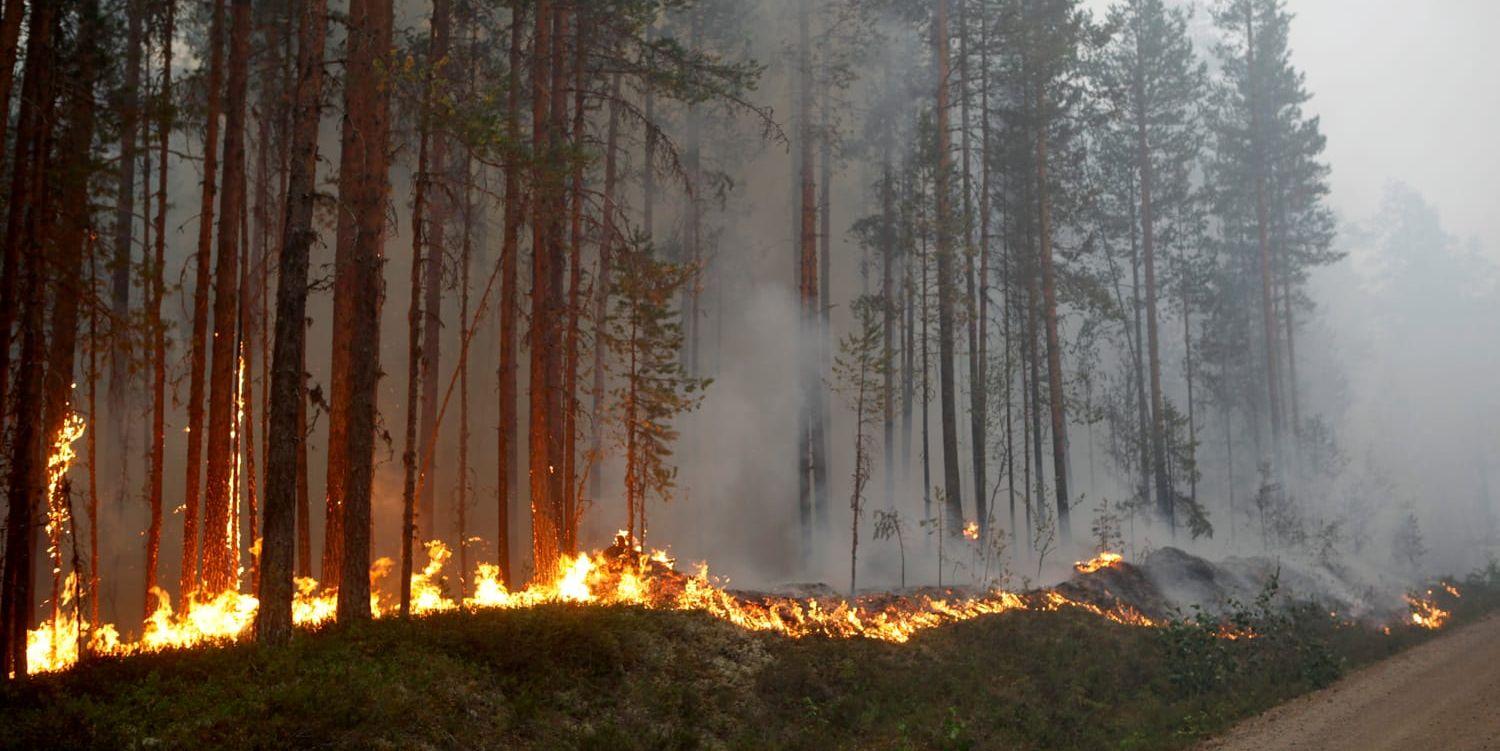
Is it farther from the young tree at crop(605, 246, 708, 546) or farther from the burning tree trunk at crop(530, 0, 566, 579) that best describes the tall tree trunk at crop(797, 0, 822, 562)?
the burning tree trunk at crop(530, 0, 566, 579)

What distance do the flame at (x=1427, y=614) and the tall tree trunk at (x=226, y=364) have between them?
24.3m

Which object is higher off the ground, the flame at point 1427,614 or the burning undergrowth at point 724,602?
the burning undergrowth at point 724,602

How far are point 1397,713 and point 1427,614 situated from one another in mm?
12813

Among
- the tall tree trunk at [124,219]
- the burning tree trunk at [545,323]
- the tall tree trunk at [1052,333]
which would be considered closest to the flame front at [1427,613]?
the tall tree trunk at [1052,333]

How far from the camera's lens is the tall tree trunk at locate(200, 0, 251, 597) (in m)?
14.0

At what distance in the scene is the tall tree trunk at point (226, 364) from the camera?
45.9 ft

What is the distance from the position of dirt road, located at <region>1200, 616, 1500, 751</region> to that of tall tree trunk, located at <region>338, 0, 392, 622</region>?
11140 mm

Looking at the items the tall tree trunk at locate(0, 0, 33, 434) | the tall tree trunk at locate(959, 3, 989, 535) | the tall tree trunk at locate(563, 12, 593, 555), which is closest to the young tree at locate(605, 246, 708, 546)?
the tall tree trunk at locate(563, 12, 593, 555)

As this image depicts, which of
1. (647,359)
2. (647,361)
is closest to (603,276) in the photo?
(647,359)

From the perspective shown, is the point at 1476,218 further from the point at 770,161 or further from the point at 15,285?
the point at 15,285

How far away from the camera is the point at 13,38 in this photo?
31.0 ft

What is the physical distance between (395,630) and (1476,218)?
139413mm

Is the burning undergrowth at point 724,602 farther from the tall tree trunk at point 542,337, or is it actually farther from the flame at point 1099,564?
the tall tree trunk at point 542,337

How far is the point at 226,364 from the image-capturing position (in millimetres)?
14312
